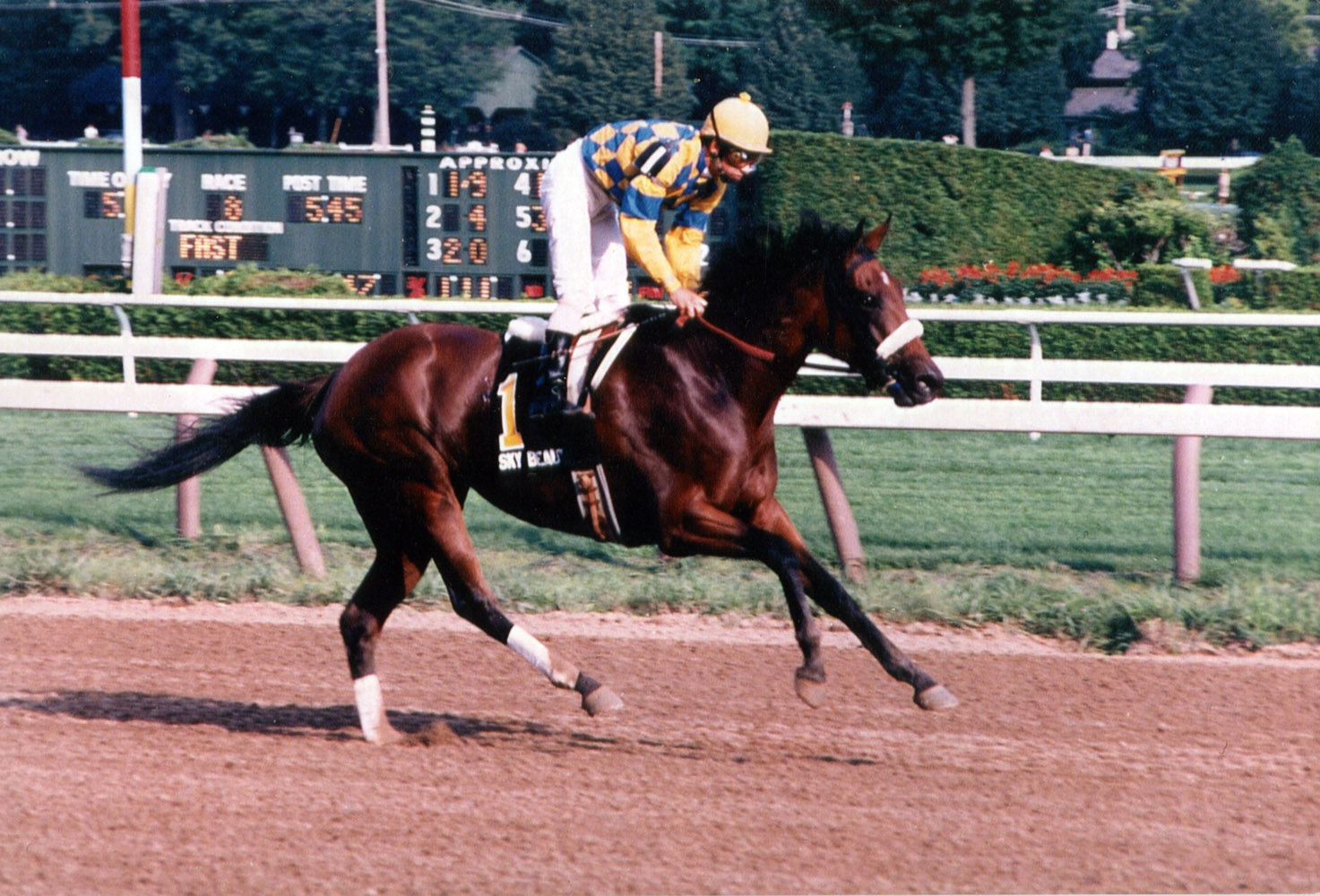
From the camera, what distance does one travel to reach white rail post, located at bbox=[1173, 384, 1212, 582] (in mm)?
5809

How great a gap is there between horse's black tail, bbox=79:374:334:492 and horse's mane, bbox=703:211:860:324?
120cm

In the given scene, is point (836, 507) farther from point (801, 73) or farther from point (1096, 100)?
point (1096, 100)

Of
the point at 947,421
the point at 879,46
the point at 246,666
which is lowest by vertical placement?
the point at 246,666

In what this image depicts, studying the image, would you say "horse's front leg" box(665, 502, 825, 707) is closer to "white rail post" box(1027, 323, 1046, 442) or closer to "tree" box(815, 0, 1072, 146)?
"white rail post" box(1027, 323, 1046, 442)

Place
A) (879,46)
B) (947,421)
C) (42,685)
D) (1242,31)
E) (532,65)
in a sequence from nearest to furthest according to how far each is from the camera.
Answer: (42,685), (947,421), (879,46), (1242,31), (532,65)

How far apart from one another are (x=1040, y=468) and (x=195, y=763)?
16.6 feet

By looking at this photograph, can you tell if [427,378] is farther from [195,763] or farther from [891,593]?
[891,593]

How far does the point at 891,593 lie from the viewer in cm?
584

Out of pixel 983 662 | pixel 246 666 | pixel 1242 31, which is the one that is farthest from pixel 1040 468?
pixel 1242 31

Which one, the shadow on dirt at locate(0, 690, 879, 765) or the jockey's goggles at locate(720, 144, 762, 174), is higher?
the jockey's goggles at locate(720, 144, 762, 174)

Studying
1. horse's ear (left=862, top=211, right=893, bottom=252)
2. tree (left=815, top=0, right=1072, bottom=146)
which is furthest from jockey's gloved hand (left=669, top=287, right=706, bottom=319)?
tree (left=815, top=0, right=1072, bottom=146)

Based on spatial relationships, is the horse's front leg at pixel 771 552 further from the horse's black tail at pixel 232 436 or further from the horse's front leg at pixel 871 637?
the horse's black tail at pixel 232 436

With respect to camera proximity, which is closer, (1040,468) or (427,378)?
(427,378)

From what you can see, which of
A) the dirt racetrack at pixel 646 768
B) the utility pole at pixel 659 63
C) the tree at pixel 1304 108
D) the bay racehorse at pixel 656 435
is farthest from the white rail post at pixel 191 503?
the tree at pixel 1304 108
